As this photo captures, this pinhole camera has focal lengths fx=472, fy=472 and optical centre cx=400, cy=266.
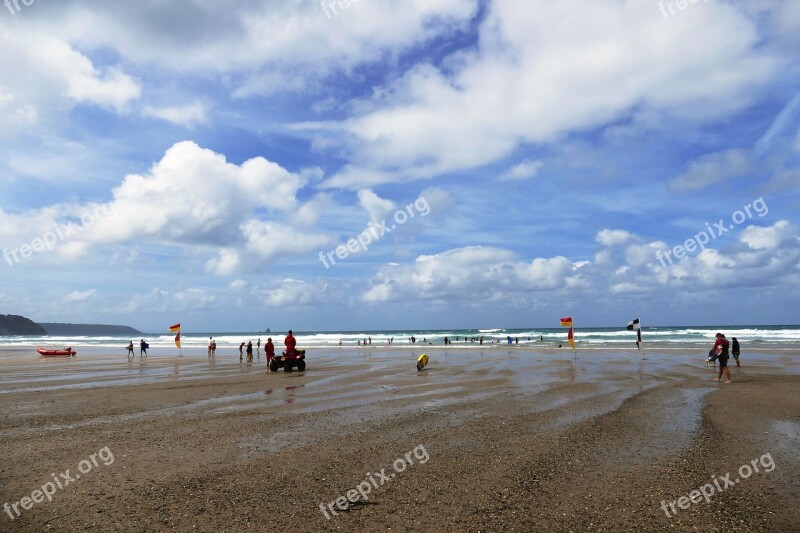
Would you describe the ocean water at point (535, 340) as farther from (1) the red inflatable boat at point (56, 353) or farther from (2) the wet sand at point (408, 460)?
(2) the wet sand at point (408, 460)

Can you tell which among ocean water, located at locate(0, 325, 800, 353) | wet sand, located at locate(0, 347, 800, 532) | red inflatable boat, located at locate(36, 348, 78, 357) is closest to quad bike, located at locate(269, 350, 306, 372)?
wet sand, located at locate(0, 347, 800, 532)

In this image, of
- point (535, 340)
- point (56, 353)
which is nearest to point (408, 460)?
point (56, 353)

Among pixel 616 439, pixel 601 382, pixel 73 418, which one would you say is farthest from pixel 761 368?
pixel 73 418

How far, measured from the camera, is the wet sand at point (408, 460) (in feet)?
20.2

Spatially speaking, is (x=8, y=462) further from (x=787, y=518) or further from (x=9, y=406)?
(x=787, y=518)

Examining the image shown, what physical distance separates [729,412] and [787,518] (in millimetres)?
8309

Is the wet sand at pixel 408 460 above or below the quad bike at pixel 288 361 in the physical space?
below

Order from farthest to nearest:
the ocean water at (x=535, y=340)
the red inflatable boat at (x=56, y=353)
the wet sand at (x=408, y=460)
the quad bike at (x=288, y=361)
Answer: the ocean water at (x=535, y=340) → the red inflatable boat at (x=56, y=353) → the quad bike at (x=288, y=361) → the wet sand at (x=408, y=460)

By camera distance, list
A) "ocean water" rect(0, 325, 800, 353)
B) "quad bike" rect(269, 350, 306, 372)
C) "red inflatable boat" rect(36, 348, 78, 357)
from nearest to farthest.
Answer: "quad bike" rect(269, 350, 306, 372), "red inflatable boat" rect(36, 348, 78, 357), "ocean water" rect(0, 325, 800, 353)

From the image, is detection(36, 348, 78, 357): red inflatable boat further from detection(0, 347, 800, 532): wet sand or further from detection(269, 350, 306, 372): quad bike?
detection(0, 347, 800, 532): wet sand

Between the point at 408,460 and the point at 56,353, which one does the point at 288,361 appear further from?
the point at 56,353

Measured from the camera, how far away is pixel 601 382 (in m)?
20.6

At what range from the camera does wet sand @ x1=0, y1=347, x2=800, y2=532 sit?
20.2 ft

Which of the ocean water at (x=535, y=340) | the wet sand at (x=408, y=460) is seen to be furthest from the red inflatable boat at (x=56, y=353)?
the wet sand at (x=408, y=460)
